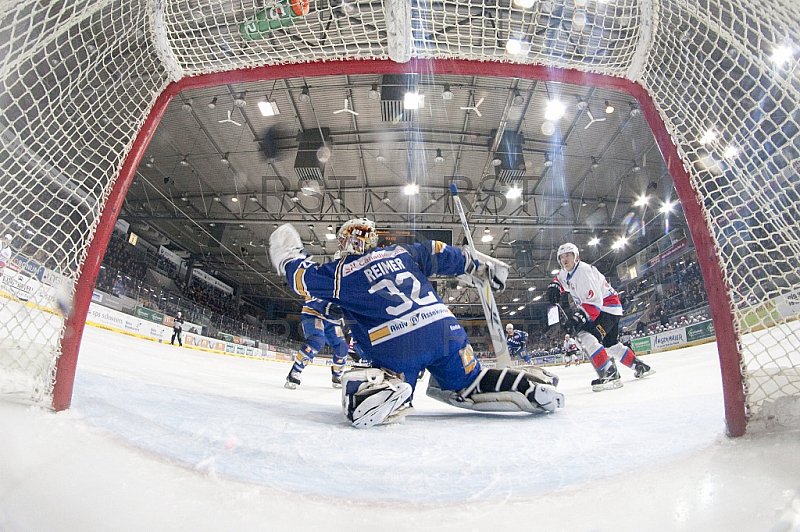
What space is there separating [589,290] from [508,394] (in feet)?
6.77

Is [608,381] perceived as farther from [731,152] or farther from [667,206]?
[667,206]

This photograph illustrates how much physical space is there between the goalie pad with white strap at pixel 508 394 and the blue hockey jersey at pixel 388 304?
231 millimetres

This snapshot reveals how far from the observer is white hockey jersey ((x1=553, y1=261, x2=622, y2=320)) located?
3.52m

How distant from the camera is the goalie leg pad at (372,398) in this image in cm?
164

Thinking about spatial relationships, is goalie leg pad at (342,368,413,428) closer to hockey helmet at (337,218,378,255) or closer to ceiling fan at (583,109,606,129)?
hockey helmet at (337,218,378,255)

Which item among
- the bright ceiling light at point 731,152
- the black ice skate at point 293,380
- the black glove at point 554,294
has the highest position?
the bright ceiling light at point 731,152

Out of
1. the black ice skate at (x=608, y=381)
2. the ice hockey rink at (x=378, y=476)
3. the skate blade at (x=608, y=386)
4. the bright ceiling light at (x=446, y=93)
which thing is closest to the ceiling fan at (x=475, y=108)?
the bright ceiling light at (x=446, y=93)

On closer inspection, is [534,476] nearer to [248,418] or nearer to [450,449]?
[450,449]

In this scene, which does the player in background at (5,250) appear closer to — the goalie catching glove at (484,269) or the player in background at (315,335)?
the goalie catching glove at (484,269)

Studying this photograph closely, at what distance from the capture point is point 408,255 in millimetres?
2143

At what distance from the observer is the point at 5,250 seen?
149 centimetres

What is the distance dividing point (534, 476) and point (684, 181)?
102cm

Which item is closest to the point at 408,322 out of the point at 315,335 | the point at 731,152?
the point at 731,152

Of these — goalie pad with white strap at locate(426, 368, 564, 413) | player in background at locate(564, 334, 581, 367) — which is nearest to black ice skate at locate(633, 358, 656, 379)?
goalie pad with white strap at locate(426, 368, 564, 413)
